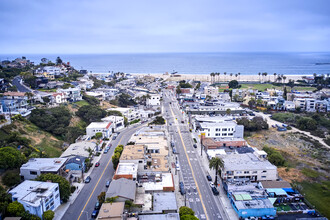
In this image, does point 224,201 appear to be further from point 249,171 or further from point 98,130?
point 98,130

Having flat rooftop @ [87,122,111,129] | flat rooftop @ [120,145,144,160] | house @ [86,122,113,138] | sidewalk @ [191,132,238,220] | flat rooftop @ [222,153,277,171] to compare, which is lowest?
sidewalk @ [191,132,238,220]

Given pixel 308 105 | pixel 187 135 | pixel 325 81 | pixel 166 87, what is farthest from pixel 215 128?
pixel 325 81

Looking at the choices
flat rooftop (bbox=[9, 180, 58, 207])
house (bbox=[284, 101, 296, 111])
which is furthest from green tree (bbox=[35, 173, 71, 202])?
house (bbox=[284, 101, 296, 111])

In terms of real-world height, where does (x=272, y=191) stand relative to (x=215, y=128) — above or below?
below

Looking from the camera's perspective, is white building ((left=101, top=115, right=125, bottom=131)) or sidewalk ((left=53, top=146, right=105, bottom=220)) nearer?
sidewalk ((left=53, top=146, right=105, bottom=220))

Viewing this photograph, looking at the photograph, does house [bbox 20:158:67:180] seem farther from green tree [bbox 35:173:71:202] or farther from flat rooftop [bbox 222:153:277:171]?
flat rooftop [bbox 222:153:277:171]

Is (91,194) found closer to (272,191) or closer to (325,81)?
(272,191)
